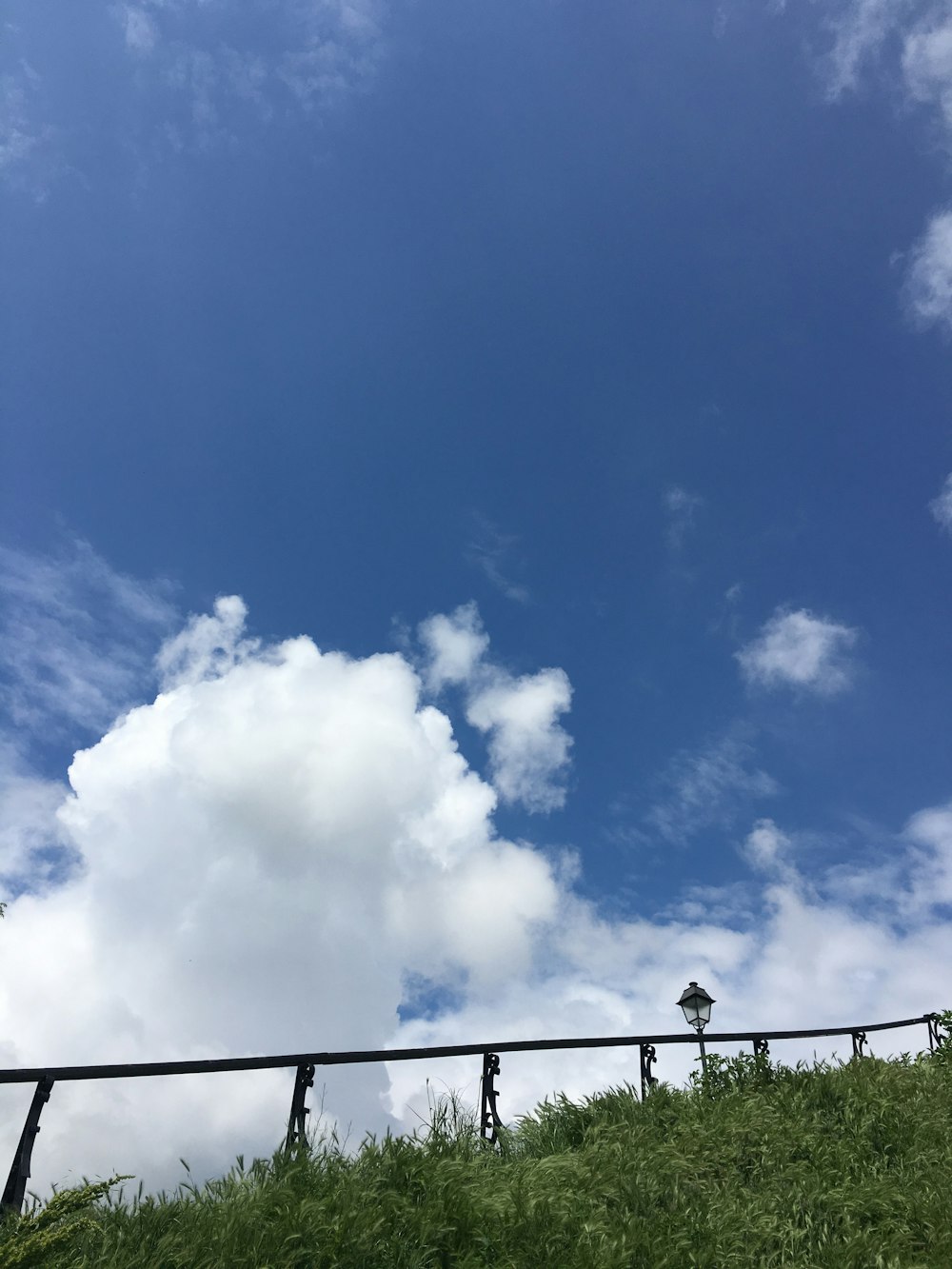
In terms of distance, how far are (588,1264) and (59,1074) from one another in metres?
5.05

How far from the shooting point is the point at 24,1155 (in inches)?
294

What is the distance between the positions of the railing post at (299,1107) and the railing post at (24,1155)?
2559 mm

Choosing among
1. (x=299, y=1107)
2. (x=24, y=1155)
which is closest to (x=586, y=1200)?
(x=299, y=1107)

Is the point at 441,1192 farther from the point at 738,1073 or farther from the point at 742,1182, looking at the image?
the point at 738,1073

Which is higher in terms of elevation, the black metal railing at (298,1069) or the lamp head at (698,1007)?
the lamp head at (698,1007)

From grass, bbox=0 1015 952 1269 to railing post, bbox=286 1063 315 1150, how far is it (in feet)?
0.99

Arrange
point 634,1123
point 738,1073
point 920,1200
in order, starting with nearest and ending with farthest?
point 920,1200, point 634,1123, point 738,1073

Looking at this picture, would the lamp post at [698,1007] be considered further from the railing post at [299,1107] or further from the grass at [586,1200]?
the railing post at [299,1107]

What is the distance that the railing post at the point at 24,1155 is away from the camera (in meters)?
7.30

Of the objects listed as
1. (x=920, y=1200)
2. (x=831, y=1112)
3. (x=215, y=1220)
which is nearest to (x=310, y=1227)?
(x=215, y=1220)

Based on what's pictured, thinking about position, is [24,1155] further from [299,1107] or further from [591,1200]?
[591,1200]

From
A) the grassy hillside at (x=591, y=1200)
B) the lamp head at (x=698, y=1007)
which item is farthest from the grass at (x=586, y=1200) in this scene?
the lamp head at (x=698, y=1007)

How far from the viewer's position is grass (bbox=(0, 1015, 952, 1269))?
23.6 ft

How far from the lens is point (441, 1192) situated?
27.6 ft
